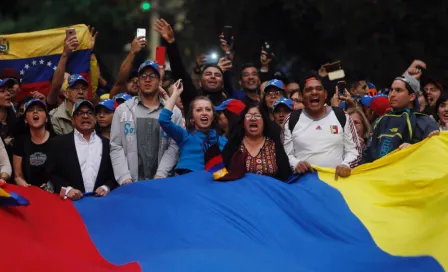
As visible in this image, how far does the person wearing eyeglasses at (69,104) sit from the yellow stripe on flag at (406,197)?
316 centimetres

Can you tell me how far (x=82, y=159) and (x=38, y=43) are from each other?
11.1ft

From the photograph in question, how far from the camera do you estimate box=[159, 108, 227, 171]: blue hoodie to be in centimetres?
1285

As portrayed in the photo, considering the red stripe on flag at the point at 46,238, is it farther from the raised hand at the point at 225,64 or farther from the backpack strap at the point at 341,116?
the raised hand at the point at 225,64

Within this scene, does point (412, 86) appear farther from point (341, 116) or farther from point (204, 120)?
point (204, 120)

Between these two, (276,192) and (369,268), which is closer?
(369,268)

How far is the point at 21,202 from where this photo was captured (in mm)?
11156

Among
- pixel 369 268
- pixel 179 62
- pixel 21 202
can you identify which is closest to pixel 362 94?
pixel 179 62

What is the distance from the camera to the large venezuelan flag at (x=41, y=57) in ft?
51.0

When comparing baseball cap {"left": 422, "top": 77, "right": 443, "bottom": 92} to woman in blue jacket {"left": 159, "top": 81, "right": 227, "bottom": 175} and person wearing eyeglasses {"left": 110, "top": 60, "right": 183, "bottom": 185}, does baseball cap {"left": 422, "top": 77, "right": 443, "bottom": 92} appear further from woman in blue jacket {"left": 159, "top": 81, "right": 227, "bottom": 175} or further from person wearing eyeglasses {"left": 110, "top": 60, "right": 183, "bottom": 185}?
person wearing eyeglasses {"left": 110, "top": 60, "right": 183, "bottom": 185}

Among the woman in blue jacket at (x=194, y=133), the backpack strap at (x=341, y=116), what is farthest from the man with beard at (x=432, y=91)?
the woman in blue jacket at (x=194, y=133)

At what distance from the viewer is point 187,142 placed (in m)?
13.0

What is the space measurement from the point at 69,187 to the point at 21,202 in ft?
4.36

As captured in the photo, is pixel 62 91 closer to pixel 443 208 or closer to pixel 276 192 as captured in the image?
pixel 276 192

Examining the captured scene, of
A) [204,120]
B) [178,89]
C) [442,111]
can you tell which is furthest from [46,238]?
[442,111]
